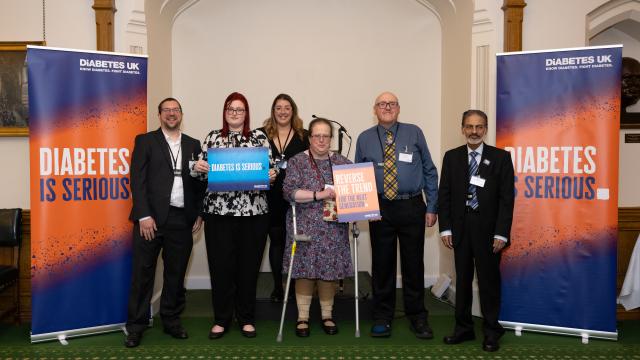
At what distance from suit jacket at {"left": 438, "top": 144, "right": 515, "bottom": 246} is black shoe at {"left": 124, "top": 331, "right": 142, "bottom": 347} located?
2367mm

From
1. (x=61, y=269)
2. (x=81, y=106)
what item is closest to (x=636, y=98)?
(x=81, y=106)

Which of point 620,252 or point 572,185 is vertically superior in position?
point 572,185

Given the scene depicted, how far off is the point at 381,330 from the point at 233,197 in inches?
59.2

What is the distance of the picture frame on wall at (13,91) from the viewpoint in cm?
431

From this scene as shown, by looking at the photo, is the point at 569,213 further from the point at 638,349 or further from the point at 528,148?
the point at 638,349

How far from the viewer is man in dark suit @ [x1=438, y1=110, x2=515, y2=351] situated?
3.51 metres

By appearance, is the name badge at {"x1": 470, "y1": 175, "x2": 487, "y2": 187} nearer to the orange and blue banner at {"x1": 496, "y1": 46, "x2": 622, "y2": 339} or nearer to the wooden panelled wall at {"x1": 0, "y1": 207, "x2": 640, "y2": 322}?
the orange and blue banner at {"x1": 496, "y1": 46, "x2": 622, "y2": 339}

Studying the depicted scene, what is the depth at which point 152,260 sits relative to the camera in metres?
3.71

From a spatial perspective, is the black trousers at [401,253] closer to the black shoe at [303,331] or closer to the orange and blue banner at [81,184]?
the black shoe at [303,331]

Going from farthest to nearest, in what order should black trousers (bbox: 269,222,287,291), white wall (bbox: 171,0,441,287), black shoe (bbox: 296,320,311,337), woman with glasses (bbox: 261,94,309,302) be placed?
white wall (bbox: 171,0,441,287)
black trousers (bbox: 269,222,287,291)
woman with glasses (bbox: 261,94,309,302)
black shoe (bbox: 296,320,311,337)

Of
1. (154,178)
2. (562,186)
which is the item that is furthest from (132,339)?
(562,186)

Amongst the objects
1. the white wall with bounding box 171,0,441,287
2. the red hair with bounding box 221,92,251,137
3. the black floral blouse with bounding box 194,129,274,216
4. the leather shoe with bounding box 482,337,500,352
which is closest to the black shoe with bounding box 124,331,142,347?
the black floral blouse with bounding box 194,129,274,216

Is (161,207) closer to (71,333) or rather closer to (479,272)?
(71,333)

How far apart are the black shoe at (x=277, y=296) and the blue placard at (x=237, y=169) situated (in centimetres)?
150
